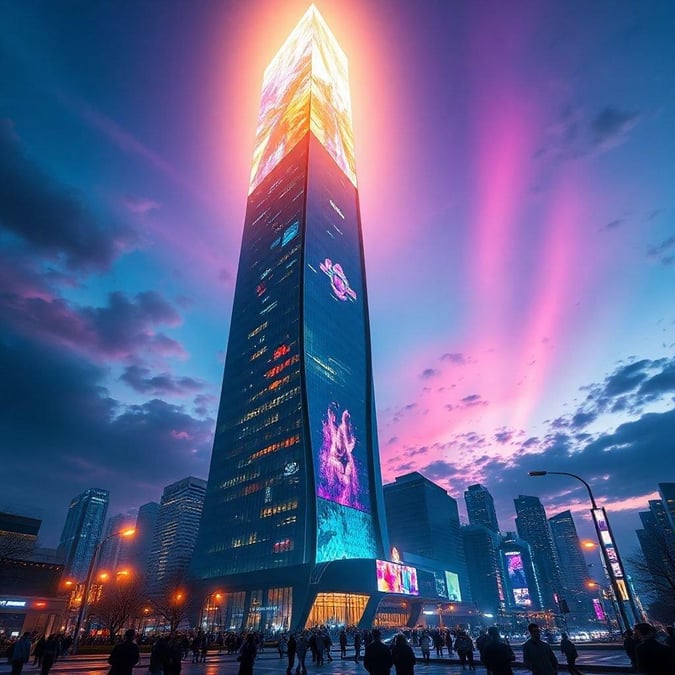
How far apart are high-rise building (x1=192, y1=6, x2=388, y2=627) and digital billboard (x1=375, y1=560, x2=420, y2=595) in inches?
113

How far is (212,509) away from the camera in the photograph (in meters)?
115

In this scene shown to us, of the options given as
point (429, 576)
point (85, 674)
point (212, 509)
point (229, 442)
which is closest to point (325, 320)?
point (229, 442)

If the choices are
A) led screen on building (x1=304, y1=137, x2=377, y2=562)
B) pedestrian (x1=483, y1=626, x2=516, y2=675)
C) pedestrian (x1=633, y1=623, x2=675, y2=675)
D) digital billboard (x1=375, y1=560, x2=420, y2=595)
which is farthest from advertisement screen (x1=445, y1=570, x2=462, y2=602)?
pedestrian (x1=633, y1=623, x2=675, y2=675)

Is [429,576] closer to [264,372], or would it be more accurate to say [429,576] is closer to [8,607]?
[264,372]

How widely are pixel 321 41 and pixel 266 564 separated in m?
173

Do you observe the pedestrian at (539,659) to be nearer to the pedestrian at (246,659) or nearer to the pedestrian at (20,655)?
the pedestrian at (246,659)

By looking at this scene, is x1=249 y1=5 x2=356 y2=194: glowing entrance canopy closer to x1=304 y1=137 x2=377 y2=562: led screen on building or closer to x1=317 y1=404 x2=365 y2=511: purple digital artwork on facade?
x1=304 y1=137 x2=377 y2=562: led screen on building

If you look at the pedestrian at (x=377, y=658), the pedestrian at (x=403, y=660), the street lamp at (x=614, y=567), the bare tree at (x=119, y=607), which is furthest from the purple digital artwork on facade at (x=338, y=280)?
the pedestrian at (x=377, y=658)

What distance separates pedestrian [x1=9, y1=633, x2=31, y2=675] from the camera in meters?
15.5

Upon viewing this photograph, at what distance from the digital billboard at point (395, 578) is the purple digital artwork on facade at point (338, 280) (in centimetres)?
7059

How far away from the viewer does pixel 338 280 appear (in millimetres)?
129125

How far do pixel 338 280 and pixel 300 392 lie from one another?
42.0 meters

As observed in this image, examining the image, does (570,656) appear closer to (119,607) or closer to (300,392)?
(119,607)

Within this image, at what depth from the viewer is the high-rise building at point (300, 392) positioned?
9025cm
